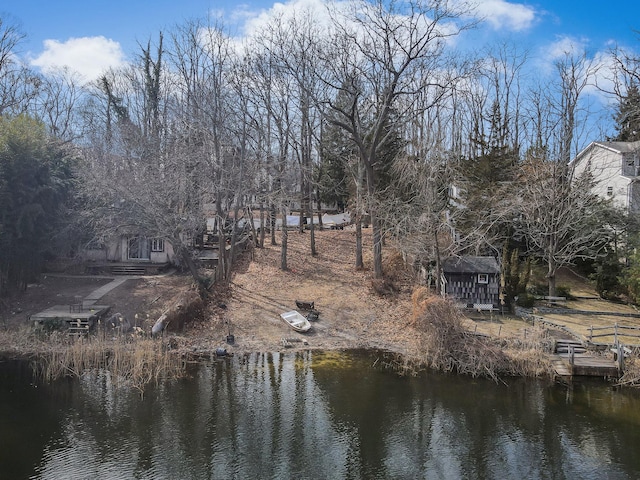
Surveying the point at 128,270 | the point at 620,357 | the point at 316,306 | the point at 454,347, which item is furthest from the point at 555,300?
the point at 128,270

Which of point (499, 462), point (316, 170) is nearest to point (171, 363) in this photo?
point (499, 462)

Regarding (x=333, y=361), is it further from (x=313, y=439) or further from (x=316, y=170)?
(x=316, y=170)

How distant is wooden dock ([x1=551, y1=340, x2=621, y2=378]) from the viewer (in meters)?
17.5

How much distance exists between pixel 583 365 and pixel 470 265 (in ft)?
25.4

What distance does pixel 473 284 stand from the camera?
79.6 ft

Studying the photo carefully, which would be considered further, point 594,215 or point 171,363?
point 594,215

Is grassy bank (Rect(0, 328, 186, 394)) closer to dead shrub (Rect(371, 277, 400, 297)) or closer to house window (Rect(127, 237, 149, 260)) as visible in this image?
house window (Rect(127, 237, 149, 260))

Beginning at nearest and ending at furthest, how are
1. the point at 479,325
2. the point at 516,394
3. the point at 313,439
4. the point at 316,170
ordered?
Result: the point at 313,439 → the point at 516,394 → the point at 479,325 → the point at 316,170

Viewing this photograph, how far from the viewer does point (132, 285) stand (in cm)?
2581

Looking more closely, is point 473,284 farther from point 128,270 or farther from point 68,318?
point 128,270

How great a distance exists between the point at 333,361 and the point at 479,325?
725cm

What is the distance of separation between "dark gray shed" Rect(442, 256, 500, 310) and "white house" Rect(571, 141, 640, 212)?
456 inches

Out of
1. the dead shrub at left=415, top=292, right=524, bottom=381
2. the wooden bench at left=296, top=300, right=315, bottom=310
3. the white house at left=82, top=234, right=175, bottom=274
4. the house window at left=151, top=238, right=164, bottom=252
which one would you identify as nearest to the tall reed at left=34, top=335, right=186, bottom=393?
the wooden bench at left=296, top=300, right=315, bottom=310

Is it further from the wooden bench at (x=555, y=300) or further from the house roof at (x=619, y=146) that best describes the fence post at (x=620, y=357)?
the house roof at (x=619, y=146)
